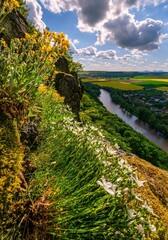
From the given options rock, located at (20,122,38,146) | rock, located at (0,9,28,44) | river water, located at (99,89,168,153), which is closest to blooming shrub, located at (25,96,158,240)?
rock, located at (20,122,38,146)

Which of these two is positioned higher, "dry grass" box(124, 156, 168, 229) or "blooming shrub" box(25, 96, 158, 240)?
"blooming shrub" box(25, 96, 158, 240)

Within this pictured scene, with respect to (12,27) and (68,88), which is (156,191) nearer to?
(12,27)

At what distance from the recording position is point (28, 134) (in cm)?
330

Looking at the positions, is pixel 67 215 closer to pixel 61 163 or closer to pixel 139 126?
pixel 61 163

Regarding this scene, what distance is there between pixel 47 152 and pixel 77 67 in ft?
61.9

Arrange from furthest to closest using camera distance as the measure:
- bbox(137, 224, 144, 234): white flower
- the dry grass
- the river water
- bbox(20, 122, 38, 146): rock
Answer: the river water < the dry grass < bbox(20, 122, 38, 146): rock < bbox(137, 224, 144, 234): white flower

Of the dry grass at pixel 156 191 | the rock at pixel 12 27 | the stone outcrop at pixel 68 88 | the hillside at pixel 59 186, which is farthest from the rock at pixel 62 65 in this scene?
the hillside at pixel 59 186

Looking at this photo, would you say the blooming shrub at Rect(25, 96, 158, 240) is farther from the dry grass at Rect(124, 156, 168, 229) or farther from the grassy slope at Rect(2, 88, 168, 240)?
the dry grass at Rect(124, 156, 168, 229)

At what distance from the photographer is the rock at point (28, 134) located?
324 centimetres

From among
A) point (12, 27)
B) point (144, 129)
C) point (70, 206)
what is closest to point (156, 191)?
point (70, 206)

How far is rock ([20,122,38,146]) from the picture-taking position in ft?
10.6

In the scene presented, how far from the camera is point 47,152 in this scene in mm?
3285

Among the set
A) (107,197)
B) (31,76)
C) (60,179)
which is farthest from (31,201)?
(31,76)

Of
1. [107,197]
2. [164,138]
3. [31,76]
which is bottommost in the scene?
[164,138]
